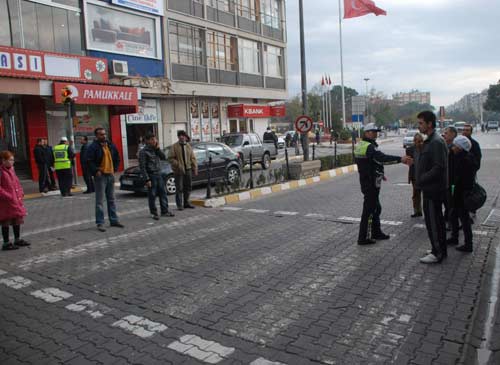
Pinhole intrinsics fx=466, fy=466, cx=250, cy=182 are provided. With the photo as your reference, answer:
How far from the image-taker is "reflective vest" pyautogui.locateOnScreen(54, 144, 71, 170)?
1495 cm

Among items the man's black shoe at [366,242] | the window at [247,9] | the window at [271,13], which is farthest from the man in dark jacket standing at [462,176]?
the window at [271,13]

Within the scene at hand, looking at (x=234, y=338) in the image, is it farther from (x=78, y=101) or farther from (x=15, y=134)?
(x=15, y=134)

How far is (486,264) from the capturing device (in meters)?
5.98

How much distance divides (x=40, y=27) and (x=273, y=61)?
69.5 ft

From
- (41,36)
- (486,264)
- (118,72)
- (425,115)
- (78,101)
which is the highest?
(41,36)

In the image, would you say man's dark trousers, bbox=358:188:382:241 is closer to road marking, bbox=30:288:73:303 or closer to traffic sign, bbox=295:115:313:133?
road marking, bbox=30:288:73:303

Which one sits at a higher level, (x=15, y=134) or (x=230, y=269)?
(x=15, y=134)

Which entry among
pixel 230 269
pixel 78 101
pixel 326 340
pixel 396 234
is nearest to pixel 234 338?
pixel 326 340

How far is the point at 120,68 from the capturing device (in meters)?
21.8

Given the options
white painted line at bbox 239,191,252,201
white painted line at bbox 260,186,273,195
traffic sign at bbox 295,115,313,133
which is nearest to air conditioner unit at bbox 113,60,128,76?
traffic sign at bbox 295,115,313,133

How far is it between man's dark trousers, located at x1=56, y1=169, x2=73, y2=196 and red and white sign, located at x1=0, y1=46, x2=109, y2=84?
442 cm

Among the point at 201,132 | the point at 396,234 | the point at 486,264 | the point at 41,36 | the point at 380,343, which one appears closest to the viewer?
the point at 380,343

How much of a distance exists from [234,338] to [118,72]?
65.1 ft

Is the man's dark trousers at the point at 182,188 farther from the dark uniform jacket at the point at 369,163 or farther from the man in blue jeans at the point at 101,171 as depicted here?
the dark uniform jacket at the point at 369,163
